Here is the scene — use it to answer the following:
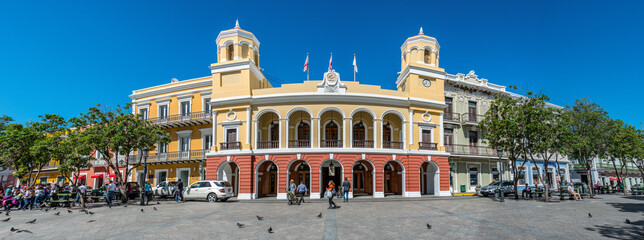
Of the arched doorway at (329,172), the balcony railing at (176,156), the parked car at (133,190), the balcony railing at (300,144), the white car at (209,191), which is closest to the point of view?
the white car at (209,191)

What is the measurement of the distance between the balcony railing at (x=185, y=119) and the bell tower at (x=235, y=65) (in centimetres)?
353

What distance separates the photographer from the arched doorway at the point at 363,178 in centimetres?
2708

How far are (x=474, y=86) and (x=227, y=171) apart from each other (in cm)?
2196

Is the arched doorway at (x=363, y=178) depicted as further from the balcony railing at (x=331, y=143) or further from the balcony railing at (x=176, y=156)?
the balcony railing at (x=176, y=156)

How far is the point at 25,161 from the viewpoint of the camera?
26750 mm

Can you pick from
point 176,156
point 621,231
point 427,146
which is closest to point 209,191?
point 176,156

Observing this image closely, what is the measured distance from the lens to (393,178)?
27.9 metres

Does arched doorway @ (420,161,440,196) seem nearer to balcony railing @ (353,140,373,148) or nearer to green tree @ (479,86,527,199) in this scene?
balcony railing @ (353,140,373,148)

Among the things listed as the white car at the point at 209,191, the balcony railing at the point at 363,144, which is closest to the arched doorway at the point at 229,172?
the white car at the point at 209,191

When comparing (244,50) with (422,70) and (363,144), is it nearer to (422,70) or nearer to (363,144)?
(363,144)

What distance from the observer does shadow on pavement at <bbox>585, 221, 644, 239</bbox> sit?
31.4 ft

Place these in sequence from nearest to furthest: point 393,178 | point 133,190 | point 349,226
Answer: point 349,226, point 133,190, point 393,178

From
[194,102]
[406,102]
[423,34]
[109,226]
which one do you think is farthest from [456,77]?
[109,226]

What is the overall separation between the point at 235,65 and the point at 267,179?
29.3ft
